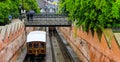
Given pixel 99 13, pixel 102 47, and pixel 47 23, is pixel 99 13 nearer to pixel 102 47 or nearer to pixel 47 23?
pixel 102 47

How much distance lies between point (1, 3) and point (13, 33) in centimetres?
595

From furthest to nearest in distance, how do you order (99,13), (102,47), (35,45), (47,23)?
(47,23) < (35,45) < (102,47) < (99,13)

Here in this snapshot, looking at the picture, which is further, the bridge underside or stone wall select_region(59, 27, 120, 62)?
the bridge underside

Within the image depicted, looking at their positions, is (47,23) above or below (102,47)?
below

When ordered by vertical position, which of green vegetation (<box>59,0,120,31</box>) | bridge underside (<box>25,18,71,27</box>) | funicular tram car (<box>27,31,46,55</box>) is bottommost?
funicular tram car (<box>27,31,46,55</box>)

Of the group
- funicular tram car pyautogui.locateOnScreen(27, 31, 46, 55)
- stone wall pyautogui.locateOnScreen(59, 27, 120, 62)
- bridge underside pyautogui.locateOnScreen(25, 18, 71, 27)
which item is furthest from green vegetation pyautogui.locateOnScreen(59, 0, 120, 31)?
bridge underside pyautogui.locateOnScreen(25, 18, 71, 27)

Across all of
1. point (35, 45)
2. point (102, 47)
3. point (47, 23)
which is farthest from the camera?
point (47, 23)

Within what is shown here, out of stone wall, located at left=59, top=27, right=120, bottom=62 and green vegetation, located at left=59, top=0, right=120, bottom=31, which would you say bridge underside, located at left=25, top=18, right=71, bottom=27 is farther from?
green vegetation, located at left=59, top=0, right=120, bottom=31

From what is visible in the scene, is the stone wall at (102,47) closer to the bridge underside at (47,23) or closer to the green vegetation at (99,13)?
the green vegetation at (99,13)

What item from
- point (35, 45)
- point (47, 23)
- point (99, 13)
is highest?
point (99, 13)

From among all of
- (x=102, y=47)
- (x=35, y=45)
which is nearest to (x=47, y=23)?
(x=35, y=45)

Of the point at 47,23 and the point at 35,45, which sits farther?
the point at 47,23

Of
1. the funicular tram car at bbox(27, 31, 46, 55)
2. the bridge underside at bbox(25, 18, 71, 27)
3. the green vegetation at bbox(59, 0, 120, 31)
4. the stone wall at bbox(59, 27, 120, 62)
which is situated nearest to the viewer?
the stone wall at bbox(59, 27, 120, 62)

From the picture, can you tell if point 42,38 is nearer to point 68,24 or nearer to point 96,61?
point 68,24
